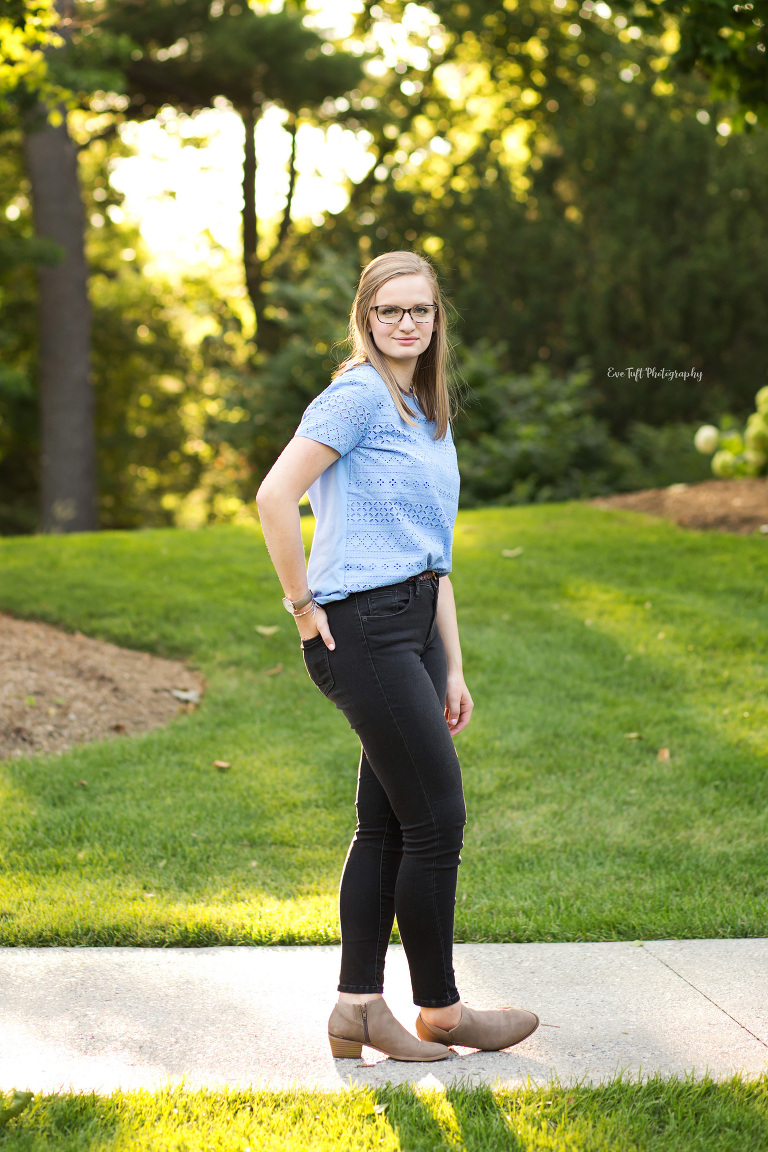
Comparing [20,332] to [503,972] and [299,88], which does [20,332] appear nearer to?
[299,88]

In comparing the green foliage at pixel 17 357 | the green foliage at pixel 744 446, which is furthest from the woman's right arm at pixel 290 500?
the green foliage at pixel 17 357

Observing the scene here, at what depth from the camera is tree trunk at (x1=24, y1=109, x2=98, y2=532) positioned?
1484 centimetres

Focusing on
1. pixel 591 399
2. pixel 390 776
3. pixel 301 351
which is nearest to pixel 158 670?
pixel 390 776

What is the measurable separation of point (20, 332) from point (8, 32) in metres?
10.3

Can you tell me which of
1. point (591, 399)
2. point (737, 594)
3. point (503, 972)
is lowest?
point (503, 972)

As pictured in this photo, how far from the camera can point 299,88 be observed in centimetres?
1662

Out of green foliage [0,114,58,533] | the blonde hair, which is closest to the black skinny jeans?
the blonde hair

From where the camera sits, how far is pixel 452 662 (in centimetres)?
271

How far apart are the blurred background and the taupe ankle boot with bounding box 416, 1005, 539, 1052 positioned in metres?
7.87

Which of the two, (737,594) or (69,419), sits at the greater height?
(69,419)

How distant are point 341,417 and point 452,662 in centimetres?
76

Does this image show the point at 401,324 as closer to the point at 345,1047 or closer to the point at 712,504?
the point at 345,1047

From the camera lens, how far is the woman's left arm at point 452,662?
2632 mm

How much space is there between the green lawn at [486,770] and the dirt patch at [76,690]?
0.20 metres
